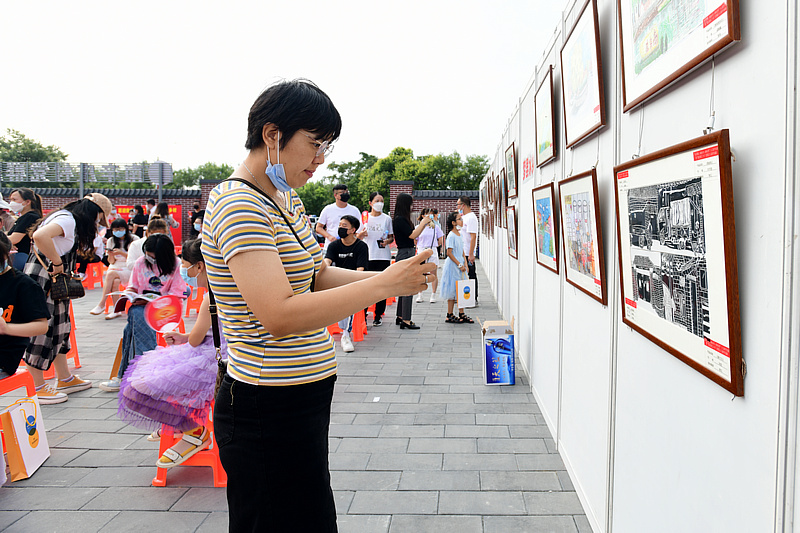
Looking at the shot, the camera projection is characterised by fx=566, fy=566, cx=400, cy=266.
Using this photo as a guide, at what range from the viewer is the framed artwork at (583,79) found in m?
2.57

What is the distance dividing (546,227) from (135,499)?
3.15 metres

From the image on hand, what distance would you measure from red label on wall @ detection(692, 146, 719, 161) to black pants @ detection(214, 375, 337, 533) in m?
1.17

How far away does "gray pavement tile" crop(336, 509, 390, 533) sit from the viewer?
2934 mm

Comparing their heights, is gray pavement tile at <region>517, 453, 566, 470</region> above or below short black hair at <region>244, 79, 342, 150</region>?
below

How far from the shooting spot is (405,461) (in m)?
3.78

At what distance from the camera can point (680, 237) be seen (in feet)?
5.12

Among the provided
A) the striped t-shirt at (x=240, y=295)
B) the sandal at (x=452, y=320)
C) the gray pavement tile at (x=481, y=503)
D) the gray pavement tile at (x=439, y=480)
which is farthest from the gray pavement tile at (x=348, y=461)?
the sandal at (x=452, y=320)

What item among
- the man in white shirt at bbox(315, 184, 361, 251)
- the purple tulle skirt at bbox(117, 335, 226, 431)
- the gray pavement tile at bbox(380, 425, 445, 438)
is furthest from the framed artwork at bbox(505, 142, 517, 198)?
the purple tulle skirt at bbox(117, 335, 226, 431)

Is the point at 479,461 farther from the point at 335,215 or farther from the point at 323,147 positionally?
the point at 335,215

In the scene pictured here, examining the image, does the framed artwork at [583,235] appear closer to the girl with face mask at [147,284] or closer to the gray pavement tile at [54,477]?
the gray pavement tile at [54,477]

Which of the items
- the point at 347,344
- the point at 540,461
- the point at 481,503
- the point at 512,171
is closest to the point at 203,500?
the point at 481,503

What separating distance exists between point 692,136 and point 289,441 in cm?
144

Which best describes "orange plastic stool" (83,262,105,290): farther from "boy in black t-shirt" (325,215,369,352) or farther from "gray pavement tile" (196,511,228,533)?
"gray pavement tile" (196,511,228,533)

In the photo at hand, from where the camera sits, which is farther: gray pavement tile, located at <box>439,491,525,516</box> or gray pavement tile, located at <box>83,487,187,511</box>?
gray pavement tile, located at <box>83,487,187,511</box>
